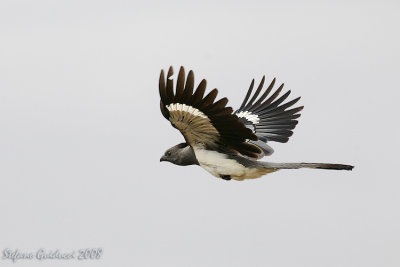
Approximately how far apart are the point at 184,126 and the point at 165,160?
5.36 ft

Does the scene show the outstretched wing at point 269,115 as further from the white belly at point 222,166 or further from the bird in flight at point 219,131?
the white belly at point 222,166

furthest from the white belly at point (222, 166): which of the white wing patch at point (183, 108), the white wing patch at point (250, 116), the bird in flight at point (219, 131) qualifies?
the white wing patch at point (250, 116)

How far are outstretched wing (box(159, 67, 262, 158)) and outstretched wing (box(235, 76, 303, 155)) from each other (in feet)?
7.52

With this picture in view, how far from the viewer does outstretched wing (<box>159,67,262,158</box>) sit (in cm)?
1404

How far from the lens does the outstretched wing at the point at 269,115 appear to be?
18156mm

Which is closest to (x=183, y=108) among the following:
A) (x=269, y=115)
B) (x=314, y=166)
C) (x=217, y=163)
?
(x=217, y=163)

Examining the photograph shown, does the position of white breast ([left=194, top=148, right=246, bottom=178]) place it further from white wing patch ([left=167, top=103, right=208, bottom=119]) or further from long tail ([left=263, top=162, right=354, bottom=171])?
white wing patch ([left=167, top=103, right=208, bottom=119])

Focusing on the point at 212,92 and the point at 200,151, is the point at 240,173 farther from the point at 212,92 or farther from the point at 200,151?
the point at 212,92

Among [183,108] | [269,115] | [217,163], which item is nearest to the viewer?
[183,108]

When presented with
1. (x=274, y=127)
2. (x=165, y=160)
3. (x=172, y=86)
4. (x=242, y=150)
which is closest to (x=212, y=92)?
(x=172, y=86)

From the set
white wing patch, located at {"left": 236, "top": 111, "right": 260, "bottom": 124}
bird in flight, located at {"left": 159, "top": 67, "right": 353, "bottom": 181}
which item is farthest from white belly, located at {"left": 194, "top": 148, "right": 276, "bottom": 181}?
white wing patch, located at {"left": 236, "top": 111, "right": 260, "bottom": 124}

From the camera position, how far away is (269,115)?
18.7 m

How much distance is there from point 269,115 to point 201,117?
172 inches

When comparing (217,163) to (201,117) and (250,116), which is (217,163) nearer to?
(201,117)
